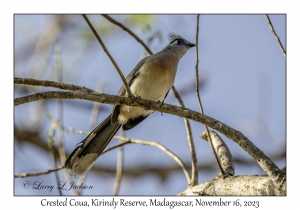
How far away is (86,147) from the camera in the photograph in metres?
4.62

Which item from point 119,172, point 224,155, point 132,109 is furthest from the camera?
point 132,109

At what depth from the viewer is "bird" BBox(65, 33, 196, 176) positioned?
14.7ft

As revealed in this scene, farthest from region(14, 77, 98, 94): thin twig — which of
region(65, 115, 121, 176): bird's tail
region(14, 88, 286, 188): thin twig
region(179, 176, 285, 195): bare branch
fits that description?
region(179, 176, 285, 195): bare branch

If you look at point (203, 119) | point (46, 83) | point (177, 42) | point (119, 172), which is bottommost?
point (119, 172)

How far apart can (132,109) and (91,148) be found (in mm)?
747

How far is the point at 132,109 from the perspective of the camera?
5.01 m

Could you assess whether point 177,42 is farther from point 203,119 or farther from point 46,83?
point 46,83

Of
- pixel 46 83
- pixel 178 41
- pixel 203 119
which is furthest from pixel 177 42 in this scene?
pixel 46 83

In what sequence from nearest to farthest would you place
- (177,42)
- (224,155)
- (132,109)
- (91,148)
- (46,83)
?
(46,83)
(224,155)
(91,148)
(132,109)
(177,42)

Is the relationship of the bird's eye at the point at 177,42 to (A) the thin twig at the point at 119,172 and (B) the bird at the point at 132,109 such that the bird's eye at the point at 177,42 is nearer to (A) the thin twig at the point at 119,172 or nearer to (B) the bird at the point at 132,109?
(B) the bird at the point at 132,109

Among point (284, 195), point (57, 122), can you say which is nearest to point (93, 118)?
point (57, 122)

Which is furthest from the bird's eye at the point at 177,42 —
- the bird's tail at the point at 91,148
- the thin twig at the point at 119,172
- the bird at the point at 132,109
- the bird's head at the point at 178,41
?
the thin twig at the point at 119,172

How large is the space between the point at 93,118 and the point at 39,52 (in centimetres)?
131

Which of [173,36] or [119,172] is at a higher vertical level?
[173,36]
